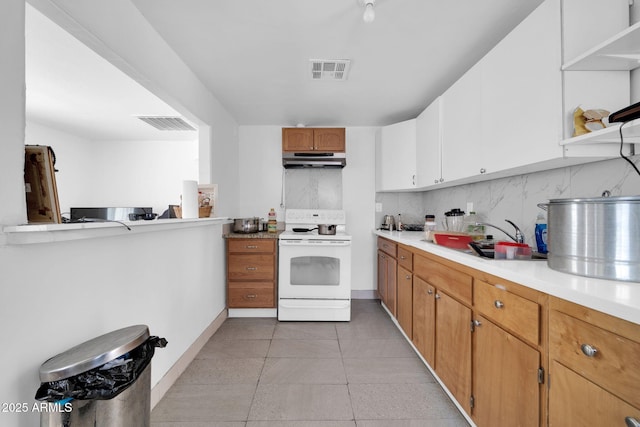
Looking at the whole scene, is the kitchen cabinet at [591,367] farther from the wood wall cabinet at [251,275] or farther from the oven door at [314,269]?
the wood wall cabinet at [251,275]

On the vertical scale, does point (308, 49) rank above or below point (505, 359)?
above

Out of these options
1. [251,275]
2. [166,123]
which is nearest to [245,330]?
[251,275]

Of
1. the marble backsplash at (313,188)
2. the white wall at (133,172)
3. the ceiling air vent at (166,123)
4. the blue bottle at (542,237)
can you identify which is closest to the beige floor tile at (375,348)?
the blue bottle at (542,237)

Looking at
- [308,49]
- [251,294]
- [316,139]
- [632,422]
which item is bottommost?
[251,294]

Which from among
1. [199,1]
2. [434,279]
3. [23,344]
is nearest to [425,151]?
[434,279]

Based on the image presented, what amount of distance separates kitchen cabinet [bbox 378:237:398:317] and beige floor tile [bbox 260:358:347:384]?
3.27 ft

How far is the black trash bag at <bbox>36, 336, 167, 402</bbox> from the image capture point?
896mm

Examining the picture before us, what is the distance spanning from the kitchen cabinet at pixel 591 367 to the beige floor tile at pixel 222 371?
1.73 metres

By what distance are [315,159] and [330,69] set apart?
1251 mm

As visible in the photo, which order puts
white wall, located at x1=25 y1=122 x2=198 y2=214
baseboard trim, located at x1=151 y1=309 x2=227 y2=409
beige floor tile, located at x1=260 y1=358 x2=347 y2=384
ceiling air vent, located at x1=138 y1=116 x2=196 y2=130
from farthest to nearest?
white wall, located at x1=25 y1=122 x2=198 y2=214 < ceiling air vent, located at x1=138 y1=116 x2=196 y2=130 < beige floor tile, located at x1=260 y1=358 x2=347 y2=384 < baseboard trim, located at x1=151 y1=309 x2=227 y2=409

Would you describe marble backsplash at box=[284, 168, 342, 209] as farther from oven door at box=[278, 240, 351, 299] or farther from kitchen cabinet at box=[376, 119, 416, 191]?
oven door at box=[278, 240, 351, 299]

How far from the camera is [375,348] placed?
2441mm

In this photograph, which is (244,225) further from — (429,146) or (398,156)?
(429,146)

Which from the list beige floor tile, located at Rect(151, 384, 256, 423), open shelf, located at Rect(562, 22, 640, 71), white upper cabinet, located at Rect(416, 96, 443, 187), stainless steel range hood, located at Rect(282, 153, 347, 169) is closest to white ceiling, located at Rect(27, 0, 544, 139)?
white upper cabinet, located at Rect(416, 96, 443, 187)
